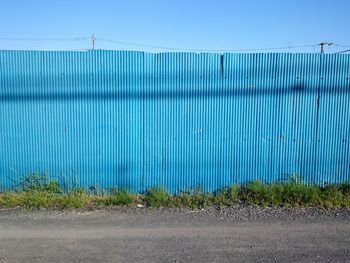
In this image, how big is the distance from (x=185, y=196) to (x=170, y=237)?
1492 mm

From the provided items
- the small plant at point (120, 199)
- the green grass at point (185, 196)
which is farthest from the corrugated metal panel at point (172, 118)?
the small plant at point (120, 199)

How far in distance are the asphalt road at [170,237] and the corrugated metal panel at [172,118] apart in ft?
2.86

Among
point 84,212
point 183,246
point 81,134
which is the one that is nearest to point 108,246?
point 183,246

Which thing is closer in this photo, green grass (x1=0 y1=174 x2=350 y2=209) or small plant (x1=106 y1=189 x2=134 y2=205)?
green grass (x1=0 y1=174 x2=350 y2=209)

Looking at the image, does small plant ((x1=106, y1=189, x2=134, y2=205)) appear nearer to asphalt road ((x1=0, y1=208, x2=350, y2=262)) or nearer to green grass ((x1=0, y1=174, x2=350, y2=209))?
green grass ((x1=0, y1=174, x2=350, y2=209))

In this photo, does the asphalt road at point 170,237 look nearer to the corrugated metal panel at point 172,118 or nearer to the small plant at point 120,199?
the small plant at point 120,199

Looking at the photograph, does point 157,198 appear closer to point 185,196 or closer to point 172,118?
point 185,196

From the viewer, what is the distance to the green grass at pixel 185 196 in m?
6.03

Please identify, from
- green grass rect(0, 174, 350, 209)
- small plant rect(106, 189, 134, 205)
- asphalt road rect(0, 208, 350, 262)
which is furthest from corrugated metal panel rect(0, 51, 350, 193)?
asphalt road rect(0, 208, 350, 262)

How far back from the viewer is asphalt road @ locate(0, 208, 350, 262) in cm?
438

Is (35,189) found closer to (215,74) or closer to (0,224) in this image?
(0,224)

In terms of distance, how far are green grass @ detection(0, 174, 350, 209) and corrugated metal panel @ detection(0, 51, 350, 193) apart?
159 millimetres

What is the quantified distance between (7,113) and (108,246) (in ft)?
9.65

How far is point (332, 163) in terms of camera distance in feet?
21.6
